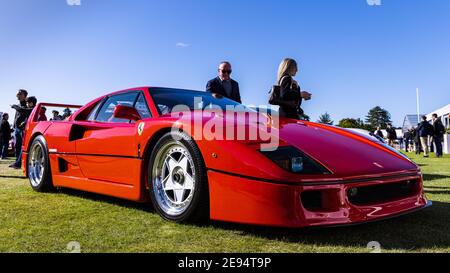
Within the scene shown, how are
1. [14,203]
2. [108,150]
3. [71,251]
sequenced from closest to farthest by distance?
[71,251], [108,150], [14,203]

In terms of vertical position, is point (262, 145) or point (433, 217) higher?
point (262, 145)

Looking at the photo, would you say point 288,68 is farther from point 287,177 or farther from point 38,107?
point 38,107

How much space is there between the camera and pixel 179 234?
8.31 ft

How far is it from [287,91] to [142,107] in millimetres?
1559

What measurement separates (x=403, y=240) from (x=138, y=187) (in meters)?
1.91

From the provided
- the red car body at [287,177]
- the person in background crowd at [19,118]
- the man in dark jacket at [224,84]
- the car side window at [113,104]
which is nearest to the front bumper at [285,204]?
the red car body at [287,177]

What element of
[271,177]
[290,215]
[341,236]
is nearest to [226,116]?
[271,177]

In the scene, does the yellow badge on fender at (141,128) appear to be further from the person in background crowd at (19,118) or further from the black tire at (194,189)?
the person in background crowd at (19,118)

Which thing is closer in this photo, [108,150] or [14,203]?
[108,150]

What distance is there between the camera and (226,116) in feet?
9.71

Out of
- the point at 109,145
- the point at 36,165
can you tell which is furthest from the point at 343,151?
the point at 36,165

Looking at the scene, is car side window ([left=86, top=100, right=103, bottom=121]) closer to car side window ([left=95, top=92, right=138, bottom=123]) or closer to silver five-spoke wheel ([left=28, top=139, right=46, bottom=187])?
car side window ([left=95, top=92, right=138, bottom=123])

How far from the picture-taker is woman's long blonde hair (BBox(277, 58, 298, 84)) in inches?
169

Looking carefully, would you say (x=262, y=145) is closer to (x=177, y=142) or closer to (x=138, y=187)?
(x=177, y=142)
